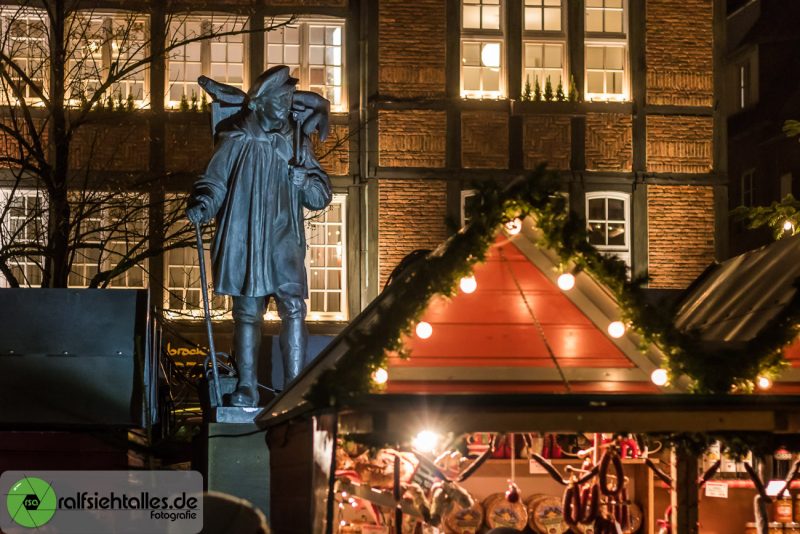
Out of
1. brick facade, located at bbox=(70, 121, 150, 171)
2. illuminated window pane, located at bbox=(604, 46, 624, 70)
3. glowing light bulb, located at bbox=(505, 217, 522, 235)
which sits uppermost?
illuminated window pane, located at bbox=(604, 46, 624, 70)

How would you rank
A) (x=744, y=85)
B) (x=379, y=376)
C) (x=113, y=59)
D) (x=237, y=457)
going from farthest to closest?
(x=744, y=85) < (x=113, y=59) < (x=237, y=457) < (x=379, y=376)

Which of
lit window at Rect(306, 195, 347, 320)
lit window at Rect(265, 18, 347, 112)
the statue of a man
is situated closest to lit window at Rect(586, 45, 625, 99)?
lit window at Rect(265, 18, 347, 112)

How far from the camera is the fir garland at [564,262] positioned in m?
7.53

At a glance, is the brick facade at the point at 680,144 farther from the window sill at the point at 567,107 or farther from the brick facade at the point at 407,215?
the brick facade at the point at 407,215

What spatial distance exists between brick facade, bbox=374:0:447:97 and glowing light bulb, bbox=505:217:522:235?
43.9ft

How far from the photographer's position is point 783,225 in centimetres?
1777

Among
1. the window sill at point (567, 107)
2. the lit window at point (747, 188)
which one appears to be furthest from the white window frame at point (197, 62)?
the lit window at point (747, 188)

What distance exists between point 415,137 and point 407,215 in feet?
3.92

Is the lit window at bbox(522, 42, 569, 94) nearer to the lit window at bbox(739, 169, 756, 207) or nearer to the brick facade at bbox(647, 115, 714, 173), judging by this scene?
the brick facade at bbox(647, 115, 714, 173)

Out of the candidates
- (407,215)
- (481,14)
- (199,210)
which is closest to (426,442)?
(199,210)

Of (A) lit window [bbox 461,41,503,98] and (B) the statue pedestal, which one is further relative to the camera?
(A) lit window [bbox 461,41,503,98]

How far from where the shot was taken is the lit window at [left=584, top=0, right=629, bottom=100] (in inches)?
858

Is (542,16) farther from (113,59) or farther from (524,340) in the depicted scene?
(524,340)

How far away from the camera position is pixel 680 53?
2184 cm
